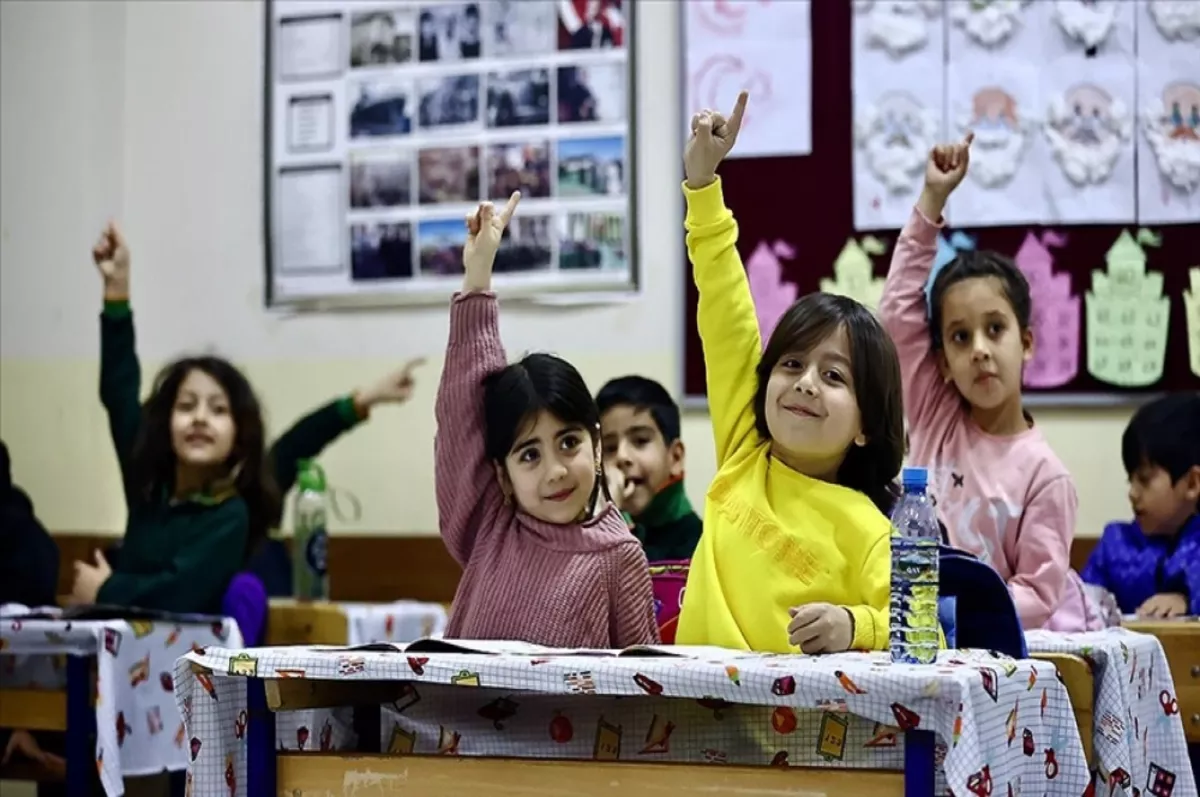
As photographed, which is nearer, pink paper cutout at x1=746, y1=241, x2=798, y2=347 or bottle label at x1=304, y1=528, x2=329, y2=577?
pink paper cutout at x1=746, y1=241, x2=798, y2=347

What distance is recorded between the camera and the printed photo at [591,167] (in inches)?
156

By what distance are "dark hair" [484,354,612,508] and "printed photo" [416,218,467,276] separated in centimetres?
199

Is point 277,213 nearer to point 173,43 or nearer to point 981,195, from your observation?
point 173,43

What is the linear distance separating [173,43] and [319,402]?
108 cm

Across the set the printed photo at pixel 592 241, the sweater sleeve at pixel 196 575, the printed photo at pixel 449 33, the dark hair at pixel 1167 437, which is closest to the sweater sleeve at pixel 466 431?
the sweater sleeve at pixel 196 575

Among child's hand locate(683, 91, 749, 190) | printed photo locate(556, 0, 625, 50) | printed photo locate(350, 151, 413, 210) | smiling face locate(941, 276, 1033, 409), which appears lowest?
smiling face locate(941, 276, 1033, 409)

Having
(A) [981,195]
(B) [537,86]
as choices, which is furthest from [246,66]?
(A) [981,195]

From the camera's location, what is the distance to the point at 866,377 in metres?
1.91

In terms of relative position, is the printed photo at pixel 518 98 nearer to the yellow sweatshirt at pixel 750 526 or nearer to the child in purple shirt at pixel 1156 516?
the child in purple shirt at pixel 1156 516

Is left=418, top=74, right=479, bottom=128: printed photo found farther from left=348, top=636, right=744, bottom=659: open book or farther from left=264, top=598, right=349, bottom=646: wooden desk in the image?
left=348, top=636, right=744, bottom=659: open book

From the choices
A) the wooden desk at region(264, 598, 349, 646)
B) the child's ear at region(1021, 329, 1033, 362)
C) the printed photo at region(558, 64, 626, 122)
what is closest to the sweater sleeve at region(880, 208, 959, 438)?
the child's ear at region(1021, 329, 1033, 362)

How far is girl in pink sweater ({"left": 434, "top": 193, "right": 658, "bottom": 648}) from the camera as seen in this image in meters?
2.02

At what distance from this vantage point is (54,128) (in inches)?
161

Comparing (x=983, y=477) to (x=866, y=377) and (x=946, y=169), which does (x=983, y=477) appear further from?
(x=866, y=377)
